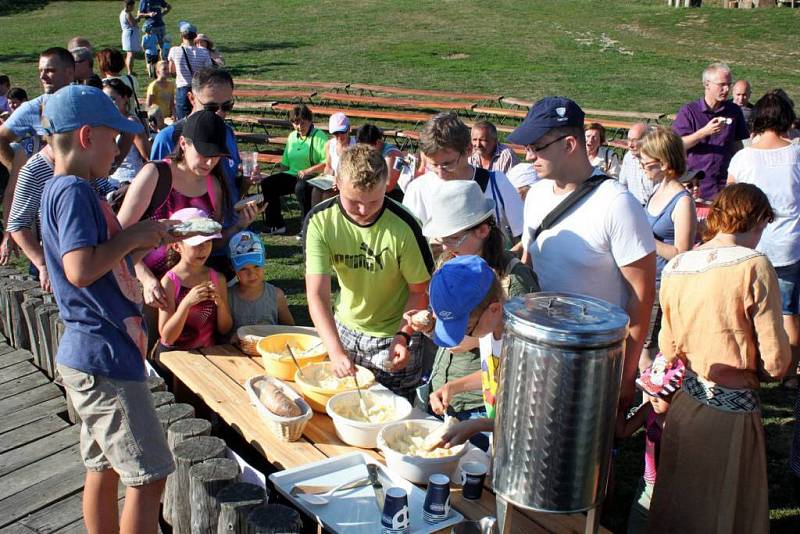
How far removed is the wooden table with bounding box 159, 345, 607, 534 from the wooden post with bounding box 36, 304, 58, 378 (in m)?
1.13

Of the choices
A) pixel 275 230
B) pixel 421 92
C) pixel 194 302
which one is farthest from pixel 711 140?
pixel 421 92

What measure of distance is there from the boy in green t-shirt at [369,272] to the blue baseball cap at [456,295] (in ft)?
3.23

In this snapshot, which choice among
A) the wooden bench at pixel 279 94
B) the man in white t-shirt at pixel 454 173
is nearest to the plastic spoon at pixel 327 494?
the man in white t-shirt at pixel 454 173

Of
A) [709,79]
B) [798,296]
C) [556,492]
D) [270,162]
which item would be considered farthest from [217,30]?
[556,492]

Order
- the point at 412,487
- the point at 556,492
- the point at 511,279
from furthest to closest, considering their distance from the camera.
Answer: the point at 511,279
the point at 412,487
the point at 556,492

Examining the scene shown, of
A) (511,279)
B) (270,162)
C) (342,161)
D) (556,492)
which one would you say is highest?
(342,161)

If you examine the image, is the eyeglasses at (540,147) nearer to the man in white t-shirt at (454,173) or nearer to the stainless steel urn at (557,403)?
the man in white t-shirt at (454,173)

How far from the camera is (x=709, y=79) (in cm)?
657

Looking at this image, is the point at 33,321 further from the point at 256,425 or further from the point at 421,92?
the point at 421,92

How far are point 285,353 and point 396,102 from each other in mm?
12816

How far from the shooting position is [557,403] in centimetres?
202

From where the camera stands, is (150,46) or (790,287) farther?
(150,46)

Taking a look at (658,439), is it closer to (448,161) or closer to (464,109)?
(448,161)

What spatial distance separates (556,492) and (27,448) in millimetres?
3418
